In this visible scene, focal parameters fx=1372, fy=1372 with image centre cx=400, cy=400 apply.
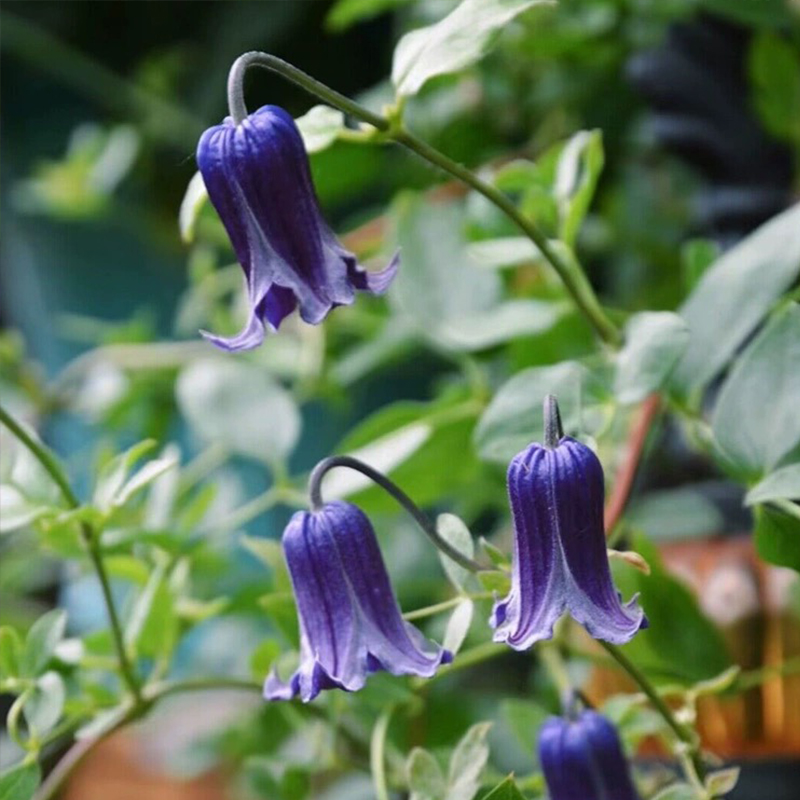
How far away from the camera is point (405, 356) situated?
32.8 inches

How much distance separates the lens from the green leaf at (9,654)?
462mm

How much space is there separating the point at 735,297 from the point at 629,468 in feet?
0.24

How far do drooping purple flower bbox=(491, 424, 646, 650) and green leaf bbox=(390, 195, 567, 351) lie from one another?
0.80 feet

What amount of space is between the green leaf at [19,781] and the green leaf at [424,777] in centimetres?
13

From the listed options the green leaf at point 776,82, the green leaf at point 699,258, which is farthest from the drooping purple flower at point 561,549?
the green leaf at point 776,82

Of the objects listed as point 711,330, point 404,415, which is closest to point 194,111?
point 404,415

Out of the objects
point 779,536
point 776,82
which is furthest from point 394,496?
point 776,82

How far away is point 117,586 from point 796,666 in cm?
54

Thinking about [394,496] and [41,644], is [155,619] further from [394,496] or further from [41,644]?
[394,496]

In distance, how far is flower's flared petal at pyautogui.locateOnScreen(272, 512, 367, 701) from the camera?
389 millimetres

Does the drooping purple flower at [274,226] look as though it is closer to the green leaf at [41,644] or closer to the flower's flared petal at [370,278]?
the flower's flared petal at [370,278]

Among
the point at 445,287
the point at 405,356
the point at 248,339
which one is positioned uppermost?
the point at 248,339

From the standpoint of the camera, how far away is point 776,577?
2.11 ft

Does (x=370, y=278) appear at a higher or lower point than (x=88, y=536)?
higher
